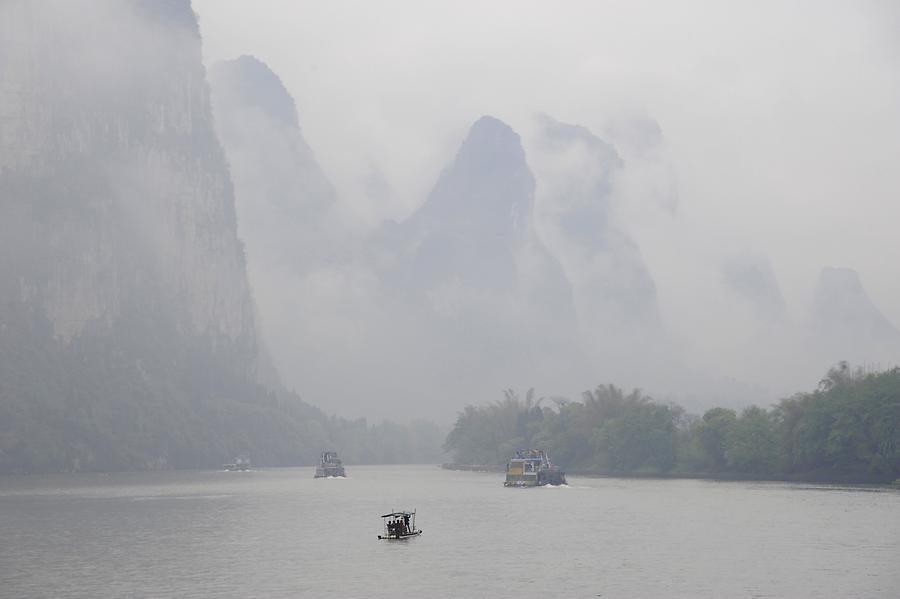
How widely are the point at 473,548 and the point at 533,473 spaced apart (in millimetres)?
91048

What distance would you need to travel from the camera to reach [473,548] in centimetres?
7856

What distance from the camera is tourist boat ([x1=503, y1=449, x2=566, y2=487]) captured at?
16850cm

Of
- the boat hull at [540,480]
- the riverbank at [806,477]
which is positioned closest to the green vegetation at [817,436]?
the riverbank at [806,477]

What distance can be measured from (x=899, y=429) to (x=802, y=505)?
30436 millimetres

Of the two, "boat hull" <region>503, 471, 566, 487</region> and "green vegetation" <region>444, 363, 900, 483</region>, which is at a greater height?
→ "green vegetation" <region>444, 363, 900, 483</region>

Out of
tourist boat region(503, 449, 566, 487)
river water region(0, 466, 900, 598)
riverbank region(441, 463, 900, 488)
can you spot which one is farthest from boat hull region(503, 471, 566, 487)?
river water region(0, 466, 900, 598)

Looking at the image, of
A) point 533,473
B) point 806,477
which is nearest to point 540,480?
point 533,473

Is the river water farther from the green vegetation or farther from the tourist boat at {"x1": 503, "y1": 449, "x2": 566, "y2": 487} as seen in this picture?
the tourist boat at {"x1": 503, "y1": 449, "x2": 566, "y2": 487}

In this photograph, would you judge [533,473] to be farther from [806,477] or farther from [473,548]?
[473,548]

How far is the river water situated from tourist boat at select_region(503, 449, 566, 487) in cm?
Result: 3441

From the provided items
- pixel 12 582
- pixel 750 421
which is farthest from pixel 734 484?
pixel 12 582

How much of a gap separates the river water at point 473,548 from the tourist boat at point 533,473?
113 feet

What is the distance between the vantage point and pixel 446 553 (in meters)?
75.7

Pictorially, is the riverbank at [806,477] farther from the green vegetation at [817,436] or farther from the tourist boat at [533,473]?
the tourist boat at [533,473]
